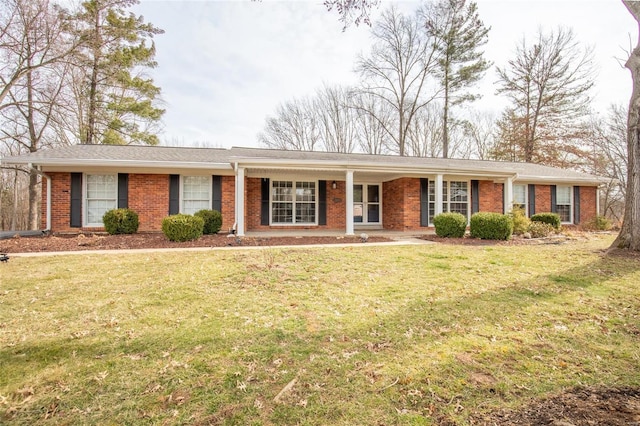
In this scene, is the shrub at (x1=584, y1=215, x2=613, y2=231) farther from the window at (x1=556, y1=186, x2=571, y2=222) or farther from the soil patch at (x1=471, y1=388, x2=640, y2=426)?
the soil patch at (x1=471, y1=388, x2=640, y2=426)

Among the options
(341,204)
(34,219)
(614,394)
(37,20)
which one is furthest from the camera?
(34,219)

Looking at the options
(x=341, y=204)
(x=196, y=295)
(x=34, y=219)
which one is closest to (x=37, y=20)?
(x=34, y=219)

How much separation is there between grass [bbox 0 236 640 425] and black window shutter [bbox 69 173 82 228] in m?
5.85

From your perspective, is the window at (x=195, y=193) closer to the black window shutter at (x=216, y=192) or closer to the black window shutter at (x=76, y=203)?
the black window shutter at (x=216, y=192)

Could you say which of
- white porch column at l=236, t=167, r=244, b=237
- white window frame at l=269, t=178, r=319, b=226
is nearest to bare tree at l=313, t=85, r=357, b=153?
white window frame at l=269, t=178, r=319, b=226

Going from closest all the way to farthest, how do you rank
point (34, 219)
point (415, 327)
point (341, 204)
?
point (415, 327)
point (341, 204)
point (34, 219)

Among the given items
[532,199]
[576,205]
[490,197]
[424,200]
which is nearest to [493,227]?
[424,200]

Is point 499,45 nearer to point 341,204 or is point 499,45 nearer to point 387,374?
point 341,204

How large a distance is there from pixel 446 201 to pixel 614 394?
1147 centimetres

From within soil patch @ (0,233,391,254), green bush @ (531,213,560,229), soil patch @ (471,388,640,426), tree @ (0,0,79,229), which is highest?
tree @ (0,0,79,229)

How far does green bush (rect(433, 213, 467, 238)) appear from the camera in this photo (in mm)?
9875

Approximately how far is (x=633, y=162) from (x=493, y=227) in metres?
3.51

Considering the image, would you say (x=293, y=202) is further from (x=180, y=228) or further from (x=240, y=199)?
(x=180, y=228)

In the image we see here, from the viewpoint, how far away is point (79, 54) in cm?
1322
